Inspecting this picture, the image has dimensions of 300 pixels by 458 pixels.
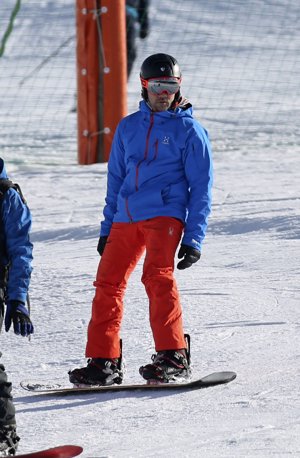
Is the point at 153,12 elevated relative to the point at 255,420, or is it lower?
elevated

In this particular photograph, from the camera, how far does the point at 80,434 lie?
4188 millimetres

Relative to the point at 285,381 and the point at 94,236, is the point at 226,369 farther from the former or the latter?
the point at 94,236

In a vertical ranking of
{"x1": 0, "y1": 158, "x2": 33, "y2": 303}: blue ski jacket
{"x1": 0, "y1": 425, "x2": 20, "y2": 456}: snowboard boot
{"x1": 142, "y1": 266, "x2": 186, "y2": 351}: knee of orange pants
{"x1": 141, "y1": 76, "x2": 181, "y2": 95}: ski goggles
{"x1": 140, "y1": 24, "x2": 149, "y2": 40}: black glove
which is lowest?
{"x1": 0, "y1": 425, "x2": 20, "y2": 456}: snowboard boot

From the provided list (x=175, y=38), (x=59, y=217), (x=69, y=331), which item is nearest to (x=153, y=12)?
(x=175, y=38)

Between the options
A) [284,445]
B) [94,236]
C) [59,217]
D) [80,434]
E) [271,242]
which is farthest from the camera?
[59,217]

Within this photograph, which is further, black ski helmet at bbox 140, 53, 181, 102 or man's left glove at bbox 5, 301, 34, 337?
black ski helmet at bbox 140, 53, 181, 102

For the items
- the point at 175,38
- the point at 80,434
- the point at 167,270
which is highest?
the point at 175,38

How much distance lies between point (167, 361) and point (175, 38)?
640 inches

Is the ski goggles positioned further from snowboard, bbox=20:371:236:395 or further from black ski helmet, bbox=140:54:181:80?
snowboard, bbox=20:371:236:395

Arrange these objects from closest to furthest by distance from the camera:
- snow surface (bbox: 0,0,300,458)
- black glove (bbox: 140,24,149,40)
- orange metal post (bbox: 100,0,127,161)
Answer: snow surface (bbox: 0,0,300,458)
orange metal post (bbox: 100,0,127,161)
black glove (bbox: 140,24,149,40)

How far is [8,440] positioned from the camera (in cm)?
388

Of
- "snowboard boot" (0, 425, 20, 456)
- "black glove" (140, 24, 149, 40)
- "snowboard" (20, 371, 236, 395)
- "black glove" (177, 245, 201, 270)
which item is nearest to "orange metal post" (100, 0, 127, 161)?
"black glove" (140, 24, 149, 40)

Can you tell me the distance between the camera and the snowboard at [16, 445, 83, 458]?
371cm

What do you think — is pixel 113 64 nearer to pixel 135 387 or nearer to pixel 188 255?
pixel 188 255
